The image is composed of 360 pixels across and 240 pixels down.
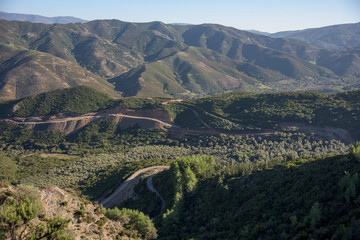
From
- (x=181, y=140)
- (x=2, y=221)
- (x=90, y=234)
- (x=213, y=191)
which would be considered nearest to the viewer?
(x=2, y=221)

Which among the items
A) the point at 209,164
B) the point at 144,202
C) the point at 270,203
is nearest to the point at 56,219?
the point at 270,203

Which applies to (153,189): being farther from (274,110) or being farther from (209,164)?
(274,110)

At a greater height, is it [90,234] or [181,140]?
[90,234]

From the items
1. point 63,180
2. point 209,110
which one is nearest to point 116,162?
point 63,180

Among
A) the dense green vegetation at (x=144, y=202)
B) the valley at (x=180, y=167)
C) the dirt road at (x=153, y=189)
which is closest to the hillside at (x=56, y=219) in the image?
the valley at (x=180, y=167)

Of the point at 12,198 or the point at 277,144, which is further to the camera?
the point at 277,144

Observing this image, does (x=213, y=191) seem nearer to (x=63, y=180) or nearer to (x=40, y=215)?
(x=40, y=215)

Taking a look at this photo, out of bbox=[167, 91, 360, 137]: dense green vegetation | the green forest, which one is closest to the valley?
the green forest

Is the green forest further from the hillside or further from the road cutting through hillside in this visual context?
the road cutting through hillside

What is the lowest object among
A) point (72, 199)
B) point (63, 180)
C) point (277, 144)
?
point (63, 180)

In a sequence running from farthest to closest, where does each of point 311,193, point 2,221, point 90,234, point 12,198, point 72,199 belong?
point 311,193 → point 72,199 → point 90,234 → point 12,198 → point 2,221
